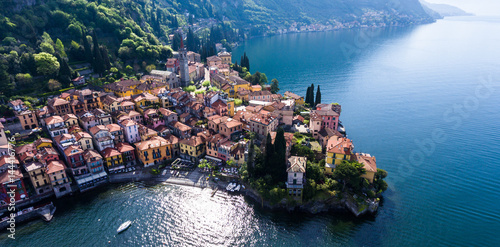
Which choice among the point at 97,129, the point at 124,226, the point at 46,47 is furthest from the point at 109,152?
the point at 46,47

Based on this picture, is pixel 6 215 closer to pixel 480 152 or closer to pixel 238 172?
pixel 238 172

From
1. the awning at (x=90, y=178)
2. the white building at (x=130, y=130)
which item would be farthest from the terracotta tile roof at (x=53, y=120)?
the awning at (x=90, y=178)

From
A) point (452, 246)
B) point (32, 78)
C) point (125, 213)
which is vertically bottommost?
point (452, 246)

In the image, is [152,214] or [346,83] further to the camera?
[346,83]

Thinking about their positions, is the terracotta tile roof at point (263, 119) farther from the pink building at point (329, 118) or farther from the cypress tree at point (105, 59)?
the cypress tree at point (105, 59)

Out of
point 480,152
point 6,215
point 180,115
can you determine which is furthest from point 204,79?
point 480,152

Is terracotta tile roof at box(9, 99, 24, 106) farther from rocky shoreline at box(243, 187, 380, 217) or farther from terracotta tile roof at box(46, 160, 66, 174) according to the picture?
rocky shoreline at box(243, 187, 380, 217)

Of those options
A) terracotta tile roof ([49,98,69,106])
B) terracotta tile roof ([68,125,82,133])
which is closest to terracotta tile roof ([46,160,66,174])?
terracotta tile roof ([68,125,82,133])
